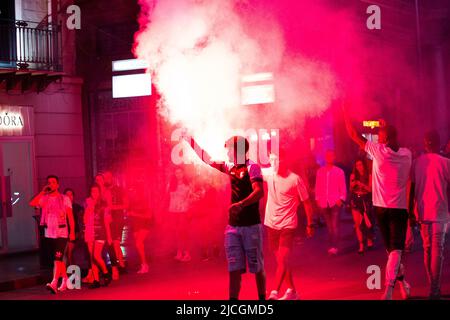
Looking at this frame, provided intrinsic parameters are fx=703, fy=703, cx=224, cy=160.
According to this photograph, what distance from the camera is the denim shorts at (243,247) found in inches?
302

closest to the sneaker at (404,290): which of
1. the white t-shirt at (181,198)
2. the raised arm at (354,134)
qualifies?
the raised arm at (354,134)

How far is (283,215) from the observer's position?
866 cm

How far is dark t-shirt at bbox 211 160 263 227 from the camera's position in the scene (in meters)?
7.75

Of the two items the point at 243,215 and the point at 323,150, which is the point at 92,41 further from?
the point at 243,215

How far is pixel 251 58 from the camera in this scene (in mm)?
17391

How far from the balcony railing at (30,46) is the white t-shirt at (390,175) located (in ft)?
31.5

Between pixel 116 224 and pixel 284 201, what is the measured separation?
12.9ft

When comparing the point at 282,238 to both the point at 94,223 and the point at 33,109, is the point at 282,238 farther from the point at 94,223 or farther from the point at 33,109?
the point at 33,109

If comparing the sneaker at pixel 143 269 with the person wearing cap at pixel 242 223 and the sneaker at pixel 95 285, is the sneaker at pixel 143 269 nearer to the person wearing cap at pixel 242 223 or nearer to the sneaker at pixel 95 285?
the sneaker at pixel 95 285

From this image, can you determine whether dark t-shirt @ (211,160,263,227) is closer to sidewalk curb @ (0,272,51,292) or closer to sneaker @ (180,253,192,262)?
sidewalk curb @ (0,272,51,292)

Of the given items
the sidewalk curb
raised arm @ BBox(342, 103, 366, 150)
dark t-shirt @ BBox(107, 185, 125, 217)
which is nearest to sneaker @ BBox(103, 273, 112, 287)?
dark t-shirt @ BBox(107, 185, 125, 217)

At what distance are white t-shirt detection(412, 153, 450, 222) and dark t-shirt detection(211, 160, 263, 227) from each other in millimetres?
2014

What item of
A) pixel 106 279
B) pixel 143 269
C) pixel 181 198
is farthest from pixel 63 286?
pixel 181 198

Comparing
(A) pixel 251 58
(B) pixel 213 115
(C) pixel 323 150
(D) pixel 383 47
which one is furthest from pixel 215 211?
(D) pixel 383 47
